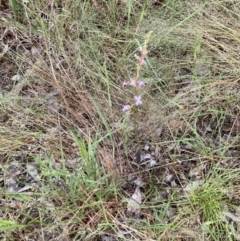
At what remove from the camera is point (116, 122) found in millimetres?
2111

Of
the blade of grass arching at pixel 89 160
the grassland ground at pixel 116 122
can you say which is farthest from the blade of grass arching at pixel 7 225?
the blade of grass arching at pixel 89 160

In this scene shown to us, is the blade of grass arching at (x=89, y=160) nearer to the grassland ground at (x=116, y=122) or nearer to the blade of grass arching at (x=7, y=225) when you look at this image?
the grassland ground at (x=116, y=122)

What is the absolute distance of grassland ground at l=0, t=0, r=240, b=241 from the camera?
6.05 ft

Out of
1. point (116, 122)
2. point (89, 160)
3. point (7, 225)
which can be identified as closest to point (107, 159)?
point (89, 160)

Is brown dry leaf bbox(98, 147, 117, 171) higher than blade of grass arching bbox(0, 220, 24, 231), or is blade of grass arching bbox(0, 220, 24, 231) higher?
brown dry leaf bbox(98, 147, 117, 171)

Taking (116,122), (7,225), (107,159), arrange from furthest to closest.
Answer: (116,122) < (107,159) < (7,225)

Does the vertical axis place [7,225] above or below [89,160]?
below

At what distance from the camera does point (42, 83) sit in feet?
7.61

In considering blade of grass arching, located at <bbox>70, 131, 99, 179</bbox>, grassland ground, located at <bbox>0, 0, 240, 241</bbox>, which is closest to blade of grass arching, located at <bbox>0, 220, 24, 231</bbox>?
grassland ground, located at <bbox>0, 0, 240, 241</bbox>

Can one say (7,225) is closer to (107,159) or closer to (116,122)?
(107,159)

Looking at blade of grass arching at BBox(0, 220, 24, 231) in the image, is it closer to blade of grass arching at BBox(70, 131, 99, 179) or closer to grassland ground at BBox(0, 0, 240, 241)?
grassland ground at BBox(0, 0, 240, 241)

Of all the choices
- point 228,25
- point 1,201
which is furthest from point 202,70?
point 1,201

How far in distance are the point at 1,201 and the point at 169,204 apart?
71 cm

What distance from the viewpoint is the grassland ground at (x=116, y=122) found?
1.84 meters
